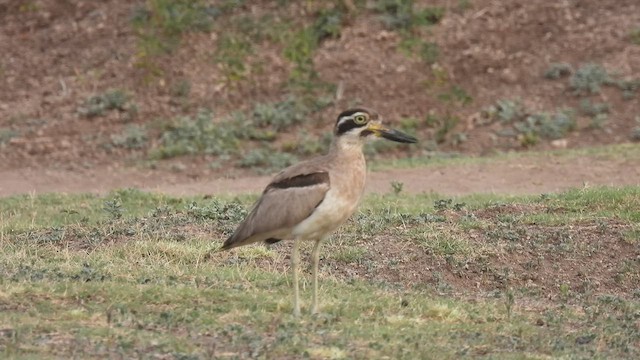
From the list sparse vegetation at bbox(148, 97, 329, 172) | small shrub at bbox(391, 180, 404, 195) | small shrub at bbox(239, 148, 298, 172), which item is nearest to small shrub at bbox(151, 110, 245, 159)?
sparse vegetation at bbox(148, 97, 329, 172)

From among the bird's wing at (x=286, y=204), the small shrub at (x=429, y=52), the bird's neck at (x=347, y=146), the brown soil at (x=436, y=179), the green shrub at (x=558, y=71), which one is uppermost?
the bird's neck at (x=347, y=146)

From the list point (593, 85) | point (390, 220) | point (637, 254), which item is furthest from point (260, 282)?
point (593, 85)

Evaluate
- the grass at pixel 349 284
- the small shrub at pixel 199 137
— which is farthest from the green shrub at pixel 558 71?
the grass at pixel 349 284

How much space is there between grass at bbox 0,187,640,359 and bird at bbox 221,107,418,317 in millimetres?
453

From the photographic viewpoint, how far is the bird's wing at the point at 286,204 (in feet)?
26.8

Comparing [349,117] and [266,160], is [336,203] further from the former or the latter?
[266,160]

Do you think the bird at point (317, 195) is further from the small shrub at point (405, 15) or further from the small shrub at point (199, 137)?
the small shrub at point (405, 15)

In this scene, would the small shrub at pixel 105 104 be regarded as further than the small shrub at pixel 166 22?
No

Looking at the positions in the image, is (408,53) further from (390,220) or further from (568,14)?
(390,220)

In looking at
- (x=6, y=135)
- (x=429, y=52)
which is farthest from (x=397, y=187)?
(x=6, y=135)

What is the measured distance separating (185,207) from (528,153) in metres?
6.28

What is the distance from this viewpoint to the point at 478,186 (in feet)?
50.9

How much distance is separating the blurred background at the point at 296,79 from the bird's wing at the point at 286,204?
31.8 feet

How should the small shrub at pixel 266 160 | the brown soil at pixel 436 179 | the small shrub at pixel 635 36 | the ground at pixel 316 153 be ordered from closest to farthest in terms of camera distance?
1. the ground at pixel 316 153
2. the brown soil at pixel 436 179
3. the small shrub at pixel 266 160
4. the small shrub at pixel 635 36
